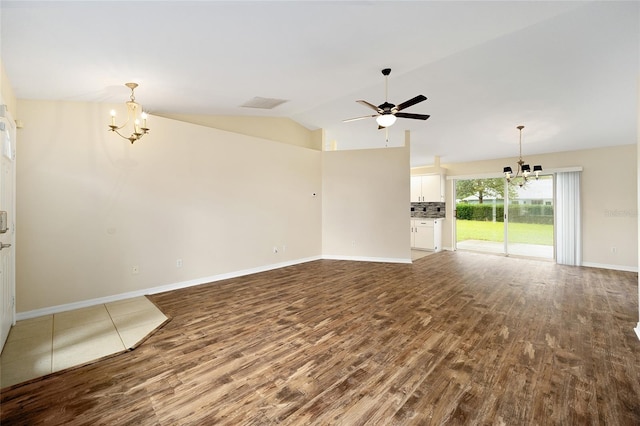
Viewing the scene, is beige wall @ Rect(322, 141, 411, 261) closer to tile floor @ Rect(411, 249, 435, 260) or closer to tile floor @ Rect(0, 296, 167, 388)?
tile floor @ Rect(411, 249, 435, 260)

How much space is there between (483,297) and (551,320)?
2.88ft

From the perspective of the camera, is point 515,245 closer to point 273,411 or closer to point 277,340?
point 277,340

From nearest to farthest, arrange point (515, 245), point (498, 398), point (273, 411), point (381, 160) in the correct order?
point (273, 411), point (498, 398), point (381, 160), point (515, 245)

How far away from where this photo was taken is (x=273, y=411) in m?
1.76

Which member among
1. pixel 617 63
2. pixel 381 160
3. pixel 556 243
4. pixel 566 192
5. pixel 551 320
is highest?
pixel 617 63

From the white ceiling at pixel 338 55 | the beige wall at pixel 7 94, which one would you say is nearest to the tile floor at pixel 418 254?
the white ceiling at pixel 338 55

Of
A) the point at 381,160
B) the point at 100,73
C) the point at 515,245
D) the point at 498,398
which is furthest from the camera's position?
the point at 515,245

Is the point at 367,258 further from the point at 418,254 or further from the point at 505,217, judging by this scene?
the point at 505,217

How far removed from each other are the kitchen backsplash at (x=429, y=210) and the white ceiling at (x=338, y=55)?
12.4 ft

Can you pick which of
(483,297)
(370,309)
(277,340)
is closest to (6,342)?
(277,340)

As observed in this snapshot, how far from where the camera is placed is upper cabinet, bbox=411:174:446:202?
27.3ft

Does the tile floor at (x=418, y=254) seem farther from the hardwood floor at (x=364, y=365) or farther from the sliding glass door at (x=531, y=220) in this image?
the hardwood floor at (x=364, y=365)

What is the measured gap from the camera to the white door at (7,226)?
2.51 m

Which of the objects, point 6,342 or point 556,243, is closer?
point 6,342
